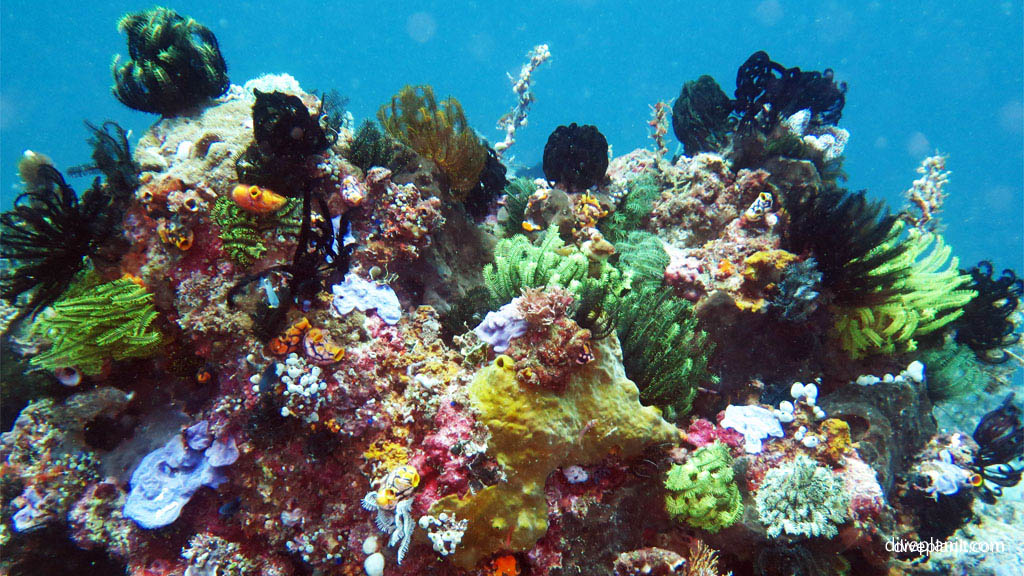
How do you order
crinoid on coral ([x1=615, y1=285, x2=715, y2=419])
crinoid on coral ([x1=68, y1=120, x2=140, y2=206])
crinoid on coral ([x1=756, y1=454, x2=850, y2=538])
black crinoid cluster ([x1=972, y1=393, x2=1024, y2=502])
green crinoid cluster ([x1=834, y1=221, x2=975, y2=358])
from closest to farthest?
crinoid on coral ([x1=756, y1=454, x2=850, y2=538]) < crinoid on coral ([x1=615, y1=285, x2=715, y2=419]) < crinoid on coral ([x1=68, y1=120, x2=140, y2=206]) < green crinoid cluster ([x1=834, y1=221, x2=975, y2=358]) < black crinoid cluster ([x1=972, y1=393, x2=1024, y2=502])

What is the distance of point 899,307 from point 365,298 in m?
6.61

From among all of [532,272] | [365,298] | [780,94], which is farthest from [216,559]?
[780,94]

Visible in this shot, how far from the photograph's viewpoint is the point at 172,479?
14.8 ft

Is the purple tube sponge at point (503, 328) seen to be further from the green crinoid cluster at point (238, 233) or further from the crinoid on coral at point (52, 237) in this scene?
the crinoid on coral at point (52, 237)

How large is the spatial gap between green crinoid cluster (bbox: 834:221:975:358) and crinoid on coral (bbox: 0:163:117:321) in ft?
29.0

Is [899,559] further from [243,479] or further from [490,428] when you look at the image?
[243,479]

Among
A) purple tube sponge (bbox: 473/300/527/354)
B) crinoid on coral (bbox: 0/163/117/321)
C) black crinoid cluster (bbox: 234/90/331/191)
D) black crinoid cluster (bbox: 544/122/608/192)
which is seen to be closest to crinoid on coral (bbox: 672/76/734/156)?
black crinoid cluster (bbox: 544/122/608/192)

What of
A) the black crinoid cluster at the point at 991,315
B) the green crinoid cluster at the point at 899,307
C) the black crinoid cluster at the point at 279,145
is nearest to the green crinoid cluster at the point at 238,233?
the black crinoid cluster at the point at 279,145

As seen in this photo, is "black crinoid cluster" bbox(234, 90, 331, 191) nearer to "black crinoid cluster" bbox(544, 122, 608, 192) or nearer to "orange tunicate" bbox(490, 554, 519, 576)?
"black crinoid cluster" bbox(544, 122, 608, 192)

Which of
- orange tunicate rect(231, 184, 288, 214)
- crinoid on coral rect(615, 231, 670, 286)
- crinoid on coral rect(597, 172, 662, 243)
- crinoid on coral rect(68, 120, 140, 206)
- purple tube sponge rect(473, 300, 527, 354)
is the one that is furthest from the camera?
crinoid on coral rect(597, 172, 662, 243)

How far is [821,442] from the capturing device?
16.2 feet

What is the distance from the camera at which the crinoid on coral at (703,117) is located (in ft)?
29.6

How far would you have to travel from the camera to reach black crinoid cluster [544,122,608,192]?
7445mm

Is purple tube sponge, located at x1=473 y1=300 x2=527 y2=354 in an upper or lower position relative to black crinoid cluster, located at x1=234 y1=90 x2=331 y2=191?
lower
